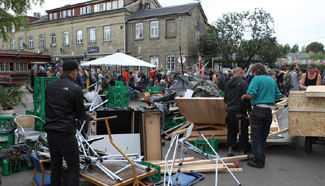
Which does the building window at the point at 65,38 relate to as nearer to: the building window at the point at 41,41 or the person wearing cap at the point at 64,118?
the building window at the point at 41,41

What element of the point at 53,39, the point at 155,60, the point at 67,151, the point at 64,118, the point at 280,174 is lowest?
the point at 280,174

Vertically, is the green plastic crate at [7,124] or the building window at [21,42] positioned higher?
the building window at [21,42]

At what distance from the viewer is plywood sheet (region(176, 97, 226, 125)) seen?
6523 millimetres

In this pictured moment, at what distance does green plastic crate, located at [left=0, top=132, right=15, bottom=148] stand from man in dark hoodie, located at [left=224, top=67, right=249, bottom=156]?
184 inches

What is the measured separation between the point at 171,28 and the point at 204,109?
2188cm

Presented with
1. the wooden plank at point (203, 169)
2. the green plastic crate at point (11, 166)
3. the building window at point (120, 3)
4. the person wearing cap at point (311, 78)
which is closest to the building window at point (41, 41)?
the building window at point (120, 3)

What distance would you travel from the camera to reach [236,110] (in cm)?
597

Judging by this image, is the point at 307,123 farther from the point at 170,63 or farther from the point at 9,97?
the point at 170,63

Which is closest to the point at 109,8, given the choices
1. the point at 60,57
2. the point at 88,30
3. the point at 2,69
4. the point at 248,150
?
the point at 88,30

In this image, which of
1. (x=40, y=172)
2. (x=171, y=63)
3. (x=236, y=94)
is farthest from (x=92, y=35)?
(x=40, y=172)

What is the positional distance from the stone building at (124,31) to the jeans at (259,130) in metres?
22.0

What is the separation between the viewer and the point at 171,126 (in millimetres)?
8133

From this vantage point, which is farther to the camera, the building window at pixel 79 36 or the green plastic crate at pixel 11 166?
the building window at pixel 79 36

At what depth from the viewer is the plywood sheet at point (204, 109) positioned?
6.52 meters
